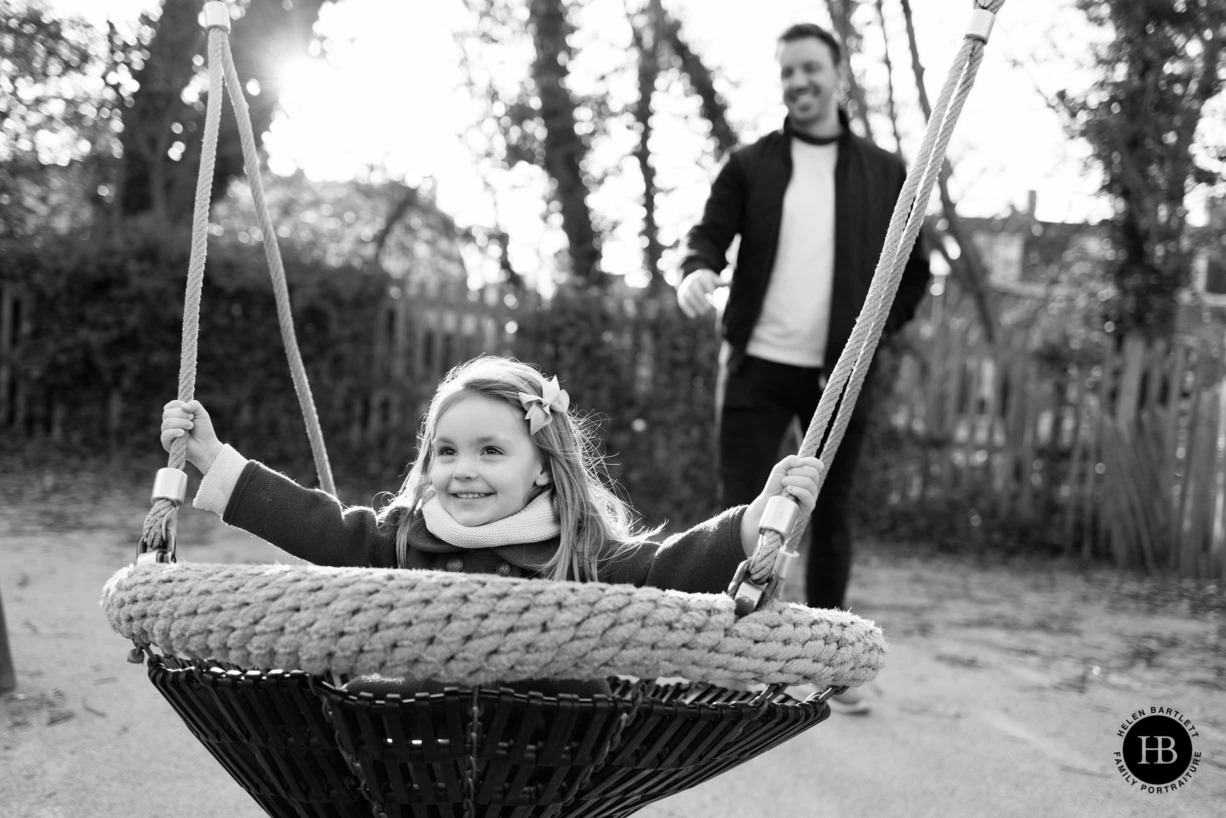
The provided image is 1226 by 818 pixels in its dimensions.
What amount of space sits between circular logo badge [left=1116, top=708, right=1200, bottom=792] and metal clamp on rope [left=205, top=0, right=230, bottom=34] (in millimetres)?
2478

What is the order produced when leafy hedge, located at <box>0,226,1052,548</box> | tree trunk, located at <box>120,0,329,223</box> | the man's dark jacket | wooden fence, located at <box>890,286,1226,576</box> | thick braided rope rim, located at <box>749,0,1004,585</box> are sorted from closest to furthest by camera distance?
thick braided rope rim, located at <box>749,0,1004,585</box> → the man's dark jacket → wooden fence, located at <box>890,286,1226,576</box> → leafy hedge, located at <box>0,226,1052,548</box> → tree trunk, located at <box>120,0,329,223</box>

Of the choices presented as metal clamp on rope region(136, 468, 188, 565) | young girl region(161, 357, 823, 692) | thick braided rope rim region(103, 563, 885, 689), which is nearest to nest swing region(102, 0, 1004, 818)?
thick braided rope rim region(103, 563, 885, 689)

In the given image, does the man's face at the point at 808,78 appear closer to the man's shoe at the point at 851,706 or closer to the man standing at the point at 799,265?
the man standing at the point at 799,265

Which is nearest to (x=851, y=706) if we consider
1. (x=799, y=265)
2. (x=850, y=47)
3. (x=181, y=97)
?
(x=799, y=265)

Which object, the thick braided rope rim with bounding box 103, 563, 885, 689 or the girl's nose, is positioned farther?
the girl's nose

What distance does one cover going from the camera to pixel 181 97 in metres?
7.99

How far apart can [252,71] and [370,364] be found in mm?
2451

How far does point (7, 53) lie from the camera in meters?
6.77

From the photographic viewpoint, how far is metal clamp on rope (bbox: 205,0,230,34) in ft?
5.49

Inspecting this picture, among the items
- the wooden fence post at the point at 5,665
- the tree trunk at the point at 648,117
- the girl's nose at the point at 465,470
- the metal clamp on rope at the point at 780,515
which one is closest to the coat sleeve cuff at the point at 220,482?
the girl's nose at the point at 465,470

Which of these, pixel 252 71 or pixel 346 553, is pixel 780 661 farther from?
pixel 252 71

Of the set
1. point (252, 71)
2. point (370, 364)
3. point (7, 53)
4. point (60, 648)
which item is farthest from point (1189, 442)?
point (7, 53)

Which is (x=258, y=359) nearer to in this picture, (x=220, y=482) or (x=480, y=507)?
(x=220, y=482)

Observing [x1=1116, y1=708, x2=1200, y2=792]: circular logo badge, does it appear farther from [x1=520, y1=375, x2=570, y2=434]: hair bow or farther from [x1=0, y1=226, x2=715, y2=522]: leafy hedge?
[x1=0, y1=226, x2=715, y2=522]: leafy hedge
